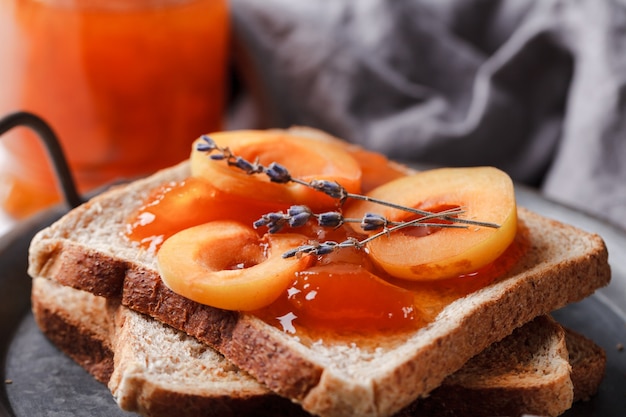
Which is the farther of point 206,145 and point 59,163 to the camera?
point 59,163

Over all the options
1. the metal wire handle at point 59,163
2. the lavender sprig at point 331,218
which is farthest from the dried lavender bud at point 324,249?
the metal wire handle at point 59,163

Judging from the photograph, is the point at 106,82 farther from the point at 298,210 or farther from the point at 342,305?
the point at 342,305

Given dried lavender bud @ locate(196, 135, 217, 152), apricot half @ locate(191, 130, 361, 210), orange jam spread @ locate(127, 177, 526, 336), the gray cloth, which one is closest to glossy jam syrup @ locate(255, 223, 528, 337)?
orange jam spread @ locate(127, 177, 526, 336)

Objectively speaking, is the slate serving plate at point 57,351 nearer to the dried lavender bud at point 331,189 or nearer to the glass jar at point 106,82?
the glass jar at point 106,82

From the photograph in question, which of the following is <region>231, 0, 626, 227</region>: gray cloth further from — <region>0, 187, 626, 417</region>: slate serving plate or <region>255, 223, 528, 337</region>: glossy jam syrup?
<region>255, 223, 528, 337</region>: glossy jam syrup

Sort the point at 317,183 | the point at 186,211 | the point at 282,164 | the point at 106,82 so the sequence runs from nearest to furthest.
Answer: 1. the point at 317,183
2. the point at 186,211
3. the point at 282,164
4. the point at 106,82

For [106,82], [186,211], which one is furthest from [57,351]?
[106,82]

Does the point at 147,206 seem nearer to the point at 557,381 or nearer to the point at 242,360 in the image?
the point at 242,360

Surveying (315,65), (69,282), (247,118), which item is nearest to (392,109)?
(315,65)
